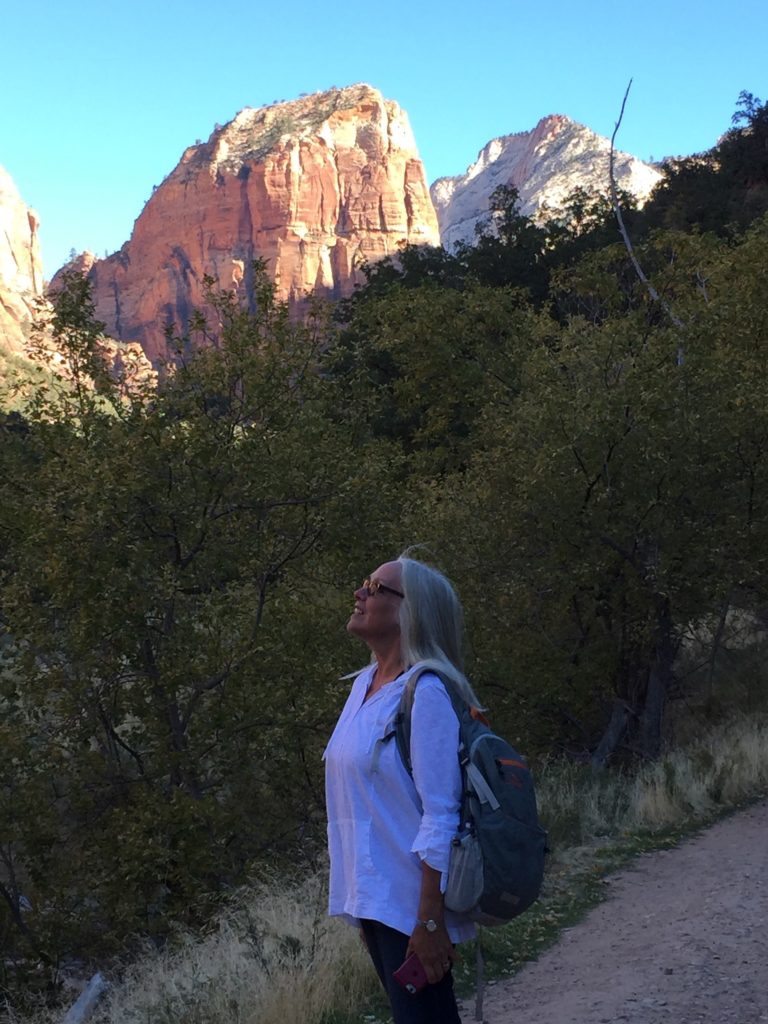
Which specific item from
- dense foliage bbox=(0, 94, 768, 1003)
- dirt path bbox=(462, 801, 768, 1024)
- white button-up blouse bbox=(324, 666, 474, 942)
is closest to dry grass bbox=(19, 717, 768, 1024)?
dirt path bbox=(462, 801, 768, 1024)

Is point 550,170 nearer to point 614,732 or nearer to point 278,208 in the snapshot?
point 278,208

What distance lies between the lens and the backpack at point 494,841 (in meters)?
2.48

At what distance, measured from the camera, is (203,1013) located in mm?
4711

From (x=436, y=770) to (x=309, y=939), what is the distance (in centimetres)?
321

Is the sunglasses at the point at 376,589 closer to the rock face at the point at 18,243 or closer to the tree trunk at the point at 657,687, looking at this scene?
the tree trunk at the point at 657,687

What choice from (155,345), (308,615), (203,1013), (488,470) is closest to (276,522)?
(308,615)

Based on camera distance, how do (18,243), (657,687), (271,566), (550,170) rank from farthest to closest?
(550,170) < (18,243) < (657,687) < (271,566)

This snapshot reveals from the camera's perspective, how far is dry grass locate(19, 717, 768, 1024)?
185 inches

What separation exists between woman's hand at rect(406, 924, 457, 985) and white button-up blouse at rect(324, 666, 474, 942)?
0.04m

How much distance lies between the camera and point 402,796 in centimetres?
262

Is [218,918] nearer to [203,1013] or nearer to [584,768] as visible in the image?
[203,1013]

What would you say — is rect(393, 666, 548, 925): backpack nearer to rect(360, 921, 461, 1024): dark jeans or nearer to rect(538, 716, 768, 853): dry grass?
rect(360, 921, 461, 1024): dark jeans

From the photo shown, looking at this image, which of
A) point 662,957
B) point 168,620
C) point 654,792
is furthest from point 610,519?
point 662,957

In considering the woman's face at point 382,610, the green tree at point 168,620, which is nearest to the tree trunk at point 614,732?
the green tree at point 168,620
